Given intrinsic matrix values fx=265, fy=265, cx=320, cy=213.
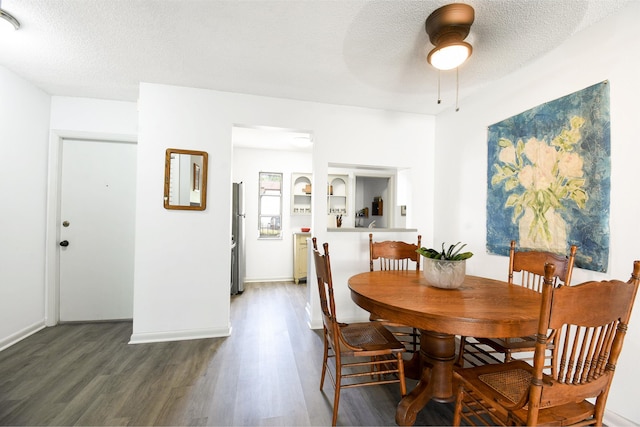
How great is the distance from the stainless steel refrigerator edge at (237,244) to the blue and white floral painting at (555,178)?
332 centimetres

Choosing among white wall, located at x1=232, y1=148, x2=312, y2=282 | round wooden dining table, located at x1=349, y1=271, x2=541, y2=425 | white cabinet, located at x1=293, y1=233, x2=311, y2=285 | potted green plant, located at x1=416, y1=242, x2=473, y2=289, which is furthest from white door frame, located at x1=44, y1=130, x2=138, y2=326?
potted green plant, located at x1=416, y1=242, x2=473, y2=289

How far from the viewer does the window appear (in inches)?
193

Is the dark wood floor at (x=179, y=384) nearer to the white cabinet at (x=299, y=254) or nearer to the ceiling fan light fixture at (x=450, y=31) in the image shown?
the white cabinet at (x=299, y=254)

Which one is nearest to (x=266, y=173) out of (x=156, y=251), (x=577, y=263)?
(x=156, y=251)

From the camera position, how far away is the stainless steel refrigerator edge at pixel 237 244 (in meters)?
4.05

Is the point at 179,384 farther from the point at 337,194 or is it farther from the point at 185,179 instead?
the point at 337,194

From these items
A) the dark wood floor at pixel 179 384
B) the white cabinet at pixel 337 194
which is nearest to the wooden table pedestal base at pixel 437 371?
the dark wood floor at pixel 179 384

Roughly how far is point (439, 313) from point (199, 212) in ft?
7.54

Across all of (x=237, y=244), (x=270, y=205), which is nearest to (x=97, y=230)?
(x=237, y=244)

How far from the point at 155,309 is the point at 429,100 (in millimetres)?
3455

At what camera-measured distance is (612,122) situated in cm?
159

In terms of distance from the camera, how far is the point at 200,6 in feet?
5.24

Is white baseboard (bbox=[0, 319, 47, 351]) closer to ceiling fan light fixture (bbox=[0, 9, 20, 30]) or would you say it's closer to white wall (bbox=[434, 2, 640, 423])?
ceiling fan light fixture (bbox=[0, 9, 20, 30])

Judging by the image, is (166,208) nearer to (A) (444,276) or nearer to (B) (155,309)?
(B) (155,309)
